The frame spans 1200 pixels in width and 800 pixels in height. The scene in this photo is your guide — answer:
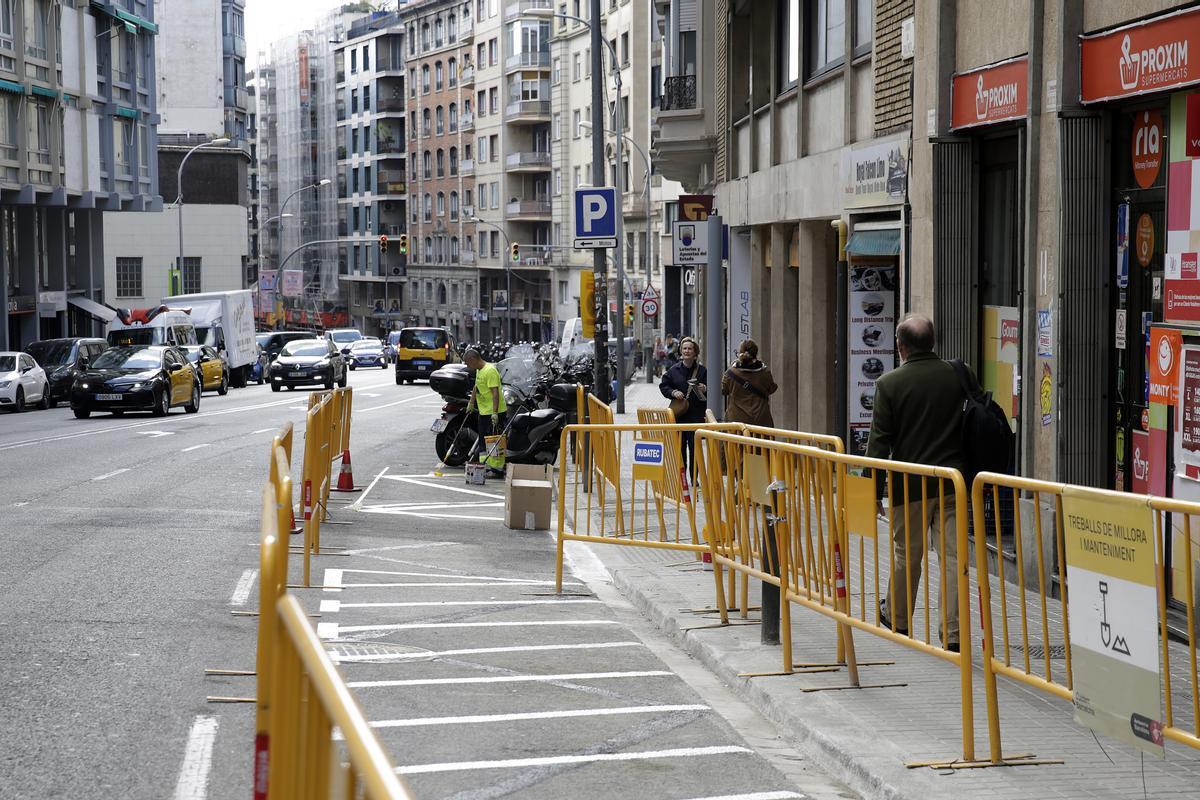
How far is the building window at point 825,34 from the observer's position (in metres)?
18.4

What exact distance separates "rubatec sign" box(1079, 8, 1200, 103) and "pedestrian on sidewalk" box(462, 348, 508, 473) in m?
11.4

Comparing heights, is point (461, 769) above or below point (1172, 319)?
below

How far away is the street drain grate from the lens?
6.16 metres

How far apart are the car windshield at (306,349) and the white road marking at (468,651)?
138ft

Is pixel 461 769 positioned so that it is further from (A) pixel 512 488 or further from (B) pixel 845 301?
(B) pixel 845 301

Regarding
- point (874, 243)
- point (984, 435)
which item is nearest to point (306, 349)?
point (874, 243)

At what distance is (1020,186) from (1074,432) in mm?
2185

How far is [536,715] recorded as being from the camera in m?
7.64

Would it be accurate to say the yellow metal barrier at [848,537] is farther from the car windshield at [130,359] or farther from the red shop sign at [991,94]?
the car windshield at [130,359]

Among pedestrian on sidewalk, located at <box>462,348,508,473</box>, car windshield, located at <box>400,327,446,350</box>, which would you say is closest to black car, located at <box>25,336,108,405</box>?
car windshield, located at <box>400,327,446,350</box>

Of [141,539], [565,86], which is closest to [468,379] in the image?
[141,539]

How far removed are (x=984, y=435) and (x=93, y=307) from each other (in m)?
58.2

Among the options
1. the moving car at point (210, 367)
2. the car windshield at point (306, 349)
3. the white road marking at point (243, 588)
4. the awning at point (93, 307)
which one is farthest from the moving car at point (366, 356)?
the white road marking at point (243, 588)

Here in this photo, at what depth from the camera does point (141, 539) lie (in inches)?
538
